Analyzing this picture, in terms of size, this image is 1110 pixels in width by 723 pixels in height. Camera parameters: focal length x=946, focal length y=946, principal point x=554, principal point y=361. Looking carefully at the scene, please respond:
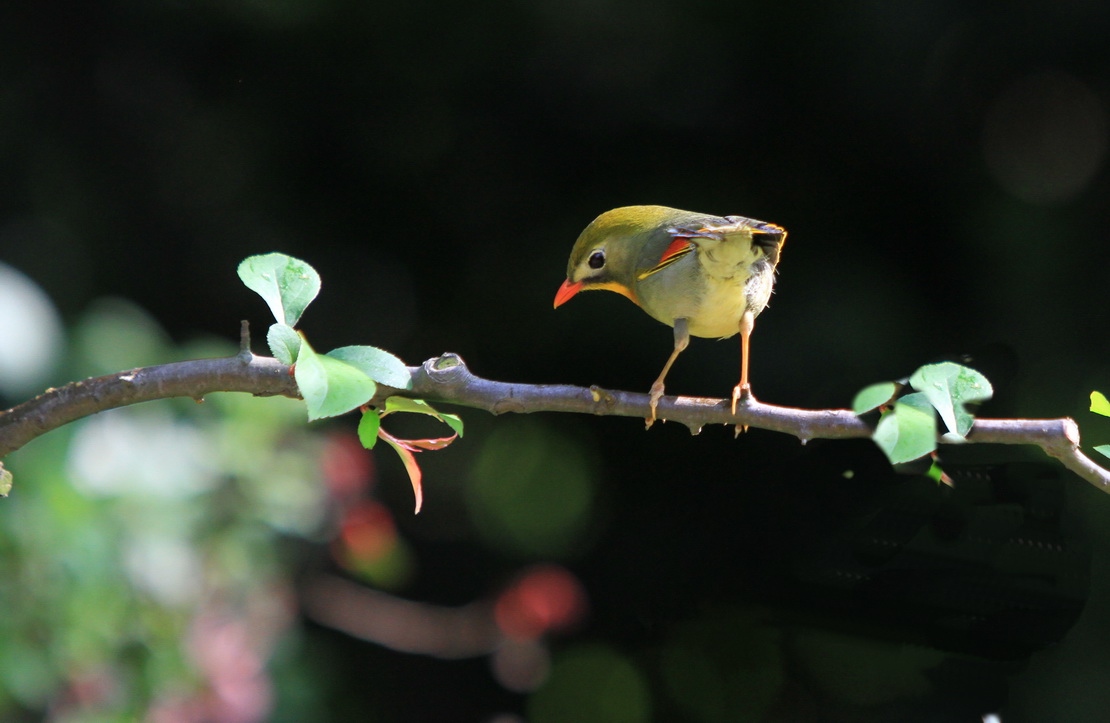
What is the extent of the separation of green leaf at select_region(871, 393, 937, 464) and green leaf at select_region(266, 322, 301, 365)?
0.34 metres

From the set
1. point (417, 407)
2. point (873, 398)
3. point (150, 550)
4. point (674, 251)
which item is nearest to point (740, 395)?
point (873, 398)

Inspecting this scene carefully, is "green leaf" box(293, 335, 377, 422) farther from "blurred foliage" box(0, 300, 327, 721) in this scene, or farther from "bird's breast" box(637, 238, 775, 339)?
"blurred foliage" box(0, 300, 327, 721)

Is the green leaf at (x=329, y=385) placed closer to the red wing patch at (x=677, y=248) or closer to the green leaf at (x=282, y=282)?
the green leaf at (x=282, y=282)

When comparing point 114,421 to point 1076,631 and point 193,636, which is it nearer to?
point 193,636

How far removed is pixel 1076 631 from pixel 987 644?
0.90m

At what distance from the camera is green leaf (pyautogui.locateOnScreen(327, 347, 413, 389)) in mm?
550

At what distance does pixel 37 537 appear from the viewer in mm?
1202

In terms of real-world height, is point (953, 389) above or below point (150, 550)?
above

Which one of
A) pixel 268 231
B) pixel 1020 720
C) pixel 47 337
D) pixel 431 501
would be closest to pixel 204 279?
pixel 268 231

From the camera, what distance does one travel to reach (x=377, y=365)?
0.56 meters

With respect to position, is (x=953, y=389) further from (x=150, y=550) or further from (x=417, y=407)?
(x=150, y=550)

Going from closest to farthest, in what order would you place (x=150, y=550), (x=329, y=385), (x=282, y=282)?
(x=329, y=385)
(x=282, y=282)
(x=150, y=550)

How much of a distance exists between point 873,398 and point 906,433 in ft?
0.13

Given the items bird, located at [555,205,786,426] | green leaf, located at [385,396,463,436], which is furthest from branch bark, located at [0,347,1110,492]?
bird, located at [555,205,786,426]
